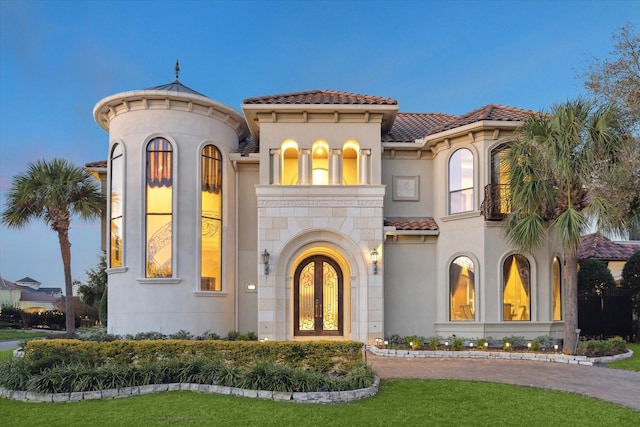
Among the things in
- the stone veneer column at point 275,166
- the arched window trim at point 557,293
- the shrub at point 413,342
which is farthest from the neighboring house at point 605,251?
the stone veneer column at point 275,166

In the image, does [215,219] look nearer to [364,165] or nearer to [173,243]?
[173,243]

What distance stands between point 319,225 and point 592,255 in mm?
12351

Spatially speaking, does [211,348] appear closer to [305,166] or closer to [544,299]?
[305,166]

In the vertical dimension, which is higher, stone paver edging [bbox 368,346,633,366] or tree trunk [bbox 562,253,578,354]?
tree trunk [bbox 562,253,578,354]

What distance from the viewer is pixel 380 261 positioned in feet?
51.3

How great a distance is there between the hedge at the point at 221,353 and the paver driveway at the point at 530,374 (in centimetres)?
130

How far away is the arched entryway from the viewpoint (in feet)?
54.4

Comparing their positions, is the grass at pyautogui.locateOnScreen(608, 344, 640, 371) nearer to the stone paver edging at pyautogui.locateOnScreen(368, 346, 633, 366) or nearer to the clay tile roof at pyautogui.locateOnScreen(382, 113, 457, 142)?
the stone paver edging at pyautogui.locateOnScreen(368, 346, 633, 366)

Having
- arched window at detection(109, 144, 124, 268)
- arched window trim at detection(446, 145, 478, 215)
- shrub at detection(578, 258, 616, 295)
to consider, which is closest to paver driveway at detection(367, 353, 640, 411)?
arched window trim at detection(446, 145, 478, 215)

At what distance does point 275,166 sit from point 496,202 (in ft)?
22.5

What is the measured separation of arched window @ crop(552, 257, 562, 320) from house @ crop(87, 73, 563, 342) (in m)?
0.05

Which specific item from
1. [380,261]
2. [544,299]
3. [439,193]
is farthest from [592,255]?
[380,261]

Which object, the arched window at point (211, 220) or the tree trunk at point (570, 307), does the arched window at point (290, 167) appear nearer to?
the arched window at point (211, 220)

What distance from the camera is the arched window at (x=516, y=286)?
1552cm
